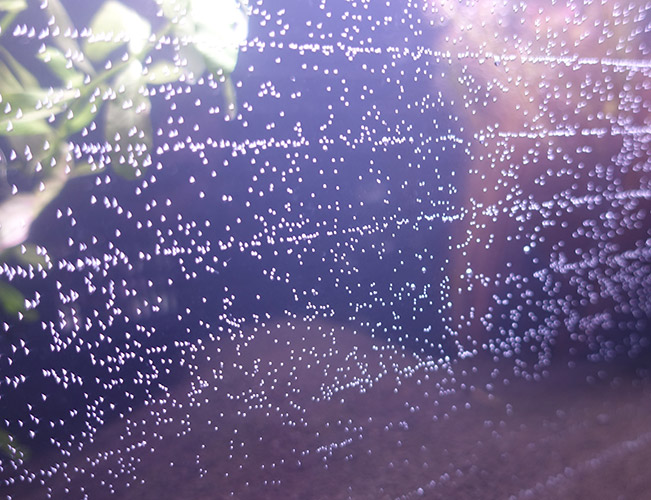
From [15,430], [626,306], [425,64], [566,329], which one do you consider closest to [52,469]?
[15,430]

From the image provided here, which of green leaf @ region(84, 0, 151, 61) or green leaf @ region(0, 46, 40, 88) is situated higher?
green leaf @ region(84, 0, 151, 61)

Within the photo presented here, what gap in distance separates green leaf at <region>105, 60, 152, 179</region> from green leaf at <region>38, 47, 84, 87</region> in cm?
3

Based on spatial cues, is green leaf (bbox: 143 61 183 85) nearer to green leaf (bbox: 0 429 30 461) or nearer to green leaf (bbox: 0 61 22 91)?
green leaf (bbox: 0 61 22 91)

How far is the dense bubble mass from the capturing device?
441 millimetres

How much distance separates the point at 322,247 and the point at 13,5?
1.05ft

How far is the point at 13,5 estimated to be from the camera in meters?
0.39

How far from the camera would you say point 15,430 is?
0.46m

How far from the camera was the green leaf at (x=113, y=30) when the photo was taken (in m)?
0.41

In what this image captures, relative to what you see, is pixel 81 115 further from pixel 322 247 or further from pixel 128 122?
pixel 322 247

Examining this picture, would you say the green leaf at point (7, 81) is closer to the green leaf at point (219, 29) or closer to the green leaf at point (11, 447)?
the green leaf at point (219, 29)

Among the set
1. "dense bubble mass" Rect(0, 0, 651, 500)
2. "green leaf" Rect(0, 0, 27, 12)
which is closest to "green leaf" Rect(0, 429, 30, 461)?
"dense bubble mass" Rect(0, 0, 651, 500)

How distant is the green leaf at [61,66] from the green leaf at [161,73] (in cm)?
5

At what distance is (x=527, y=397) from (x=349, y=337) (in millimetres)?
305

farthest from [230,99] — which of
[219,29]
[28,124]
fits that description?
[28,124]
